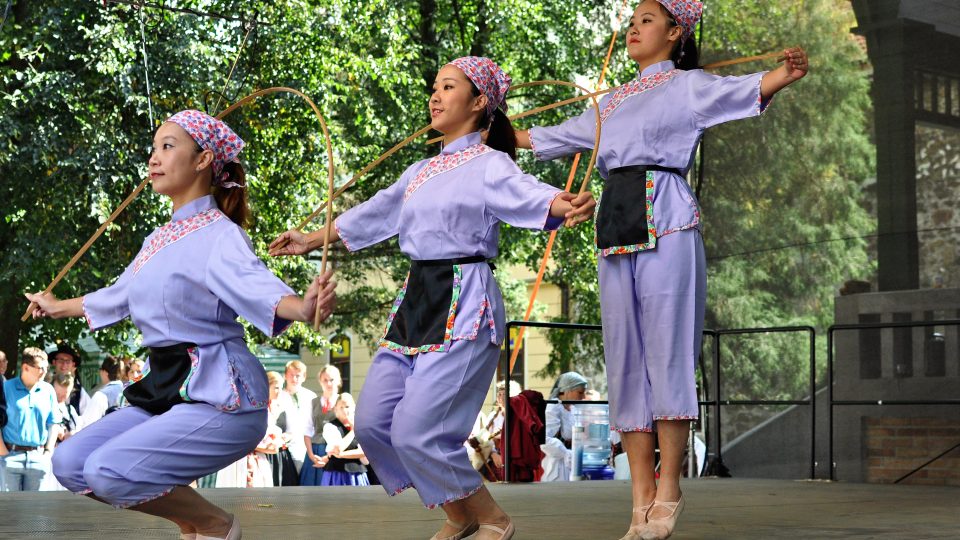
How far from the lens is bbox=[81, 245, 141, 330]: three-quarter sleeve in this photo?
10.8 ft

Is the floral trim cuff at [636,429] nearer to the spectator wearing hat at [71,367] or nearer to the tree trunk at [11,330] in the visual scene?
the spectator wearing hat at [71,367]

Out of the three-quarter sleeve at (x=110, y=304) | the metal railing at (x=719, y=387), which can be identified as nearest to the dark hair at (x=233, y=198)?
the three-quarter sleeve at (x=110, y=304)

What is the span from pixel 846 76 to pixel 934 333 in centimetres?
164

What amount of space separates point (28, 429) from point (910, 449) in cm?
503

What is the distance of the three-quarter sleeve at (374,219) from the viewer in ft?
12.2

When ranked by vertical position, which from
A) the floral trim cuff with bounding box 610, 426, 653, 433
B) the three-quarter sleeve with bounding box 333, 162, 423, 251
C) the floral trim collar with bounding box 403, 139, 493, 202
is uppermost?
the floral trim collar with bounding box 403, 139, 493, 202

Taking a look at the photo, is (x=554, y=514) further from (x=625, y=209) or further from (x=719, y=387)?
(x=719, y=387)

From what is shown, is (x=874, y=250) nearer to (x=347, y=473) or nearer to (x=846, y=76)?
(x=846, y=76)

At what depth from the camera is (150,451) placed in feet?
9.78

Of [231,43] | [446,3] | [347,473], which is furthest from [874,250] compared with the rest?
[446,3]

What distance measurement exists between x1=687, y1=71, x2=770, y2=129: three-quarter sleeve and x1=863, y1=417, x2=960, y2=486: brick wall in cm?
409

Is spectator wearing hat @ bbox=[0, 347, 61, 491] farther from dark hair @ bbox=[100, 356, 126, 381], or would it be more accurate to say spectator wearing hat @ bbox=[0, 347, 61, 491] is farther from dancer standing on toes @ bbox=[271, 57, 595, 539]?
dancer standing on toes @ bbox=[271, 57, 595, 539]

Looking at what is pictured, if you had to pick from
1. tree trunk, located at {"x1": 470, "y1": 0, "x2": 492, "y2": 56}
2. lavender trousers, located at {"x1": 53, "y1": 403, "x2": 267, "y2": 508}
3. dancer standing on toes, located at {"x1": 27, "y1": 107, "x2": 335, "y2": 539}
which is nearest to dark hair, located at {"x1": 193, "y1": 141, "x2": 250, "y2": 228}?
dancer standing on toes, located at {"x1": 27, "y1": 107, "x2": 335, "y2": 539}

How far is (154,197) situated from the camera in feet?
39.1
